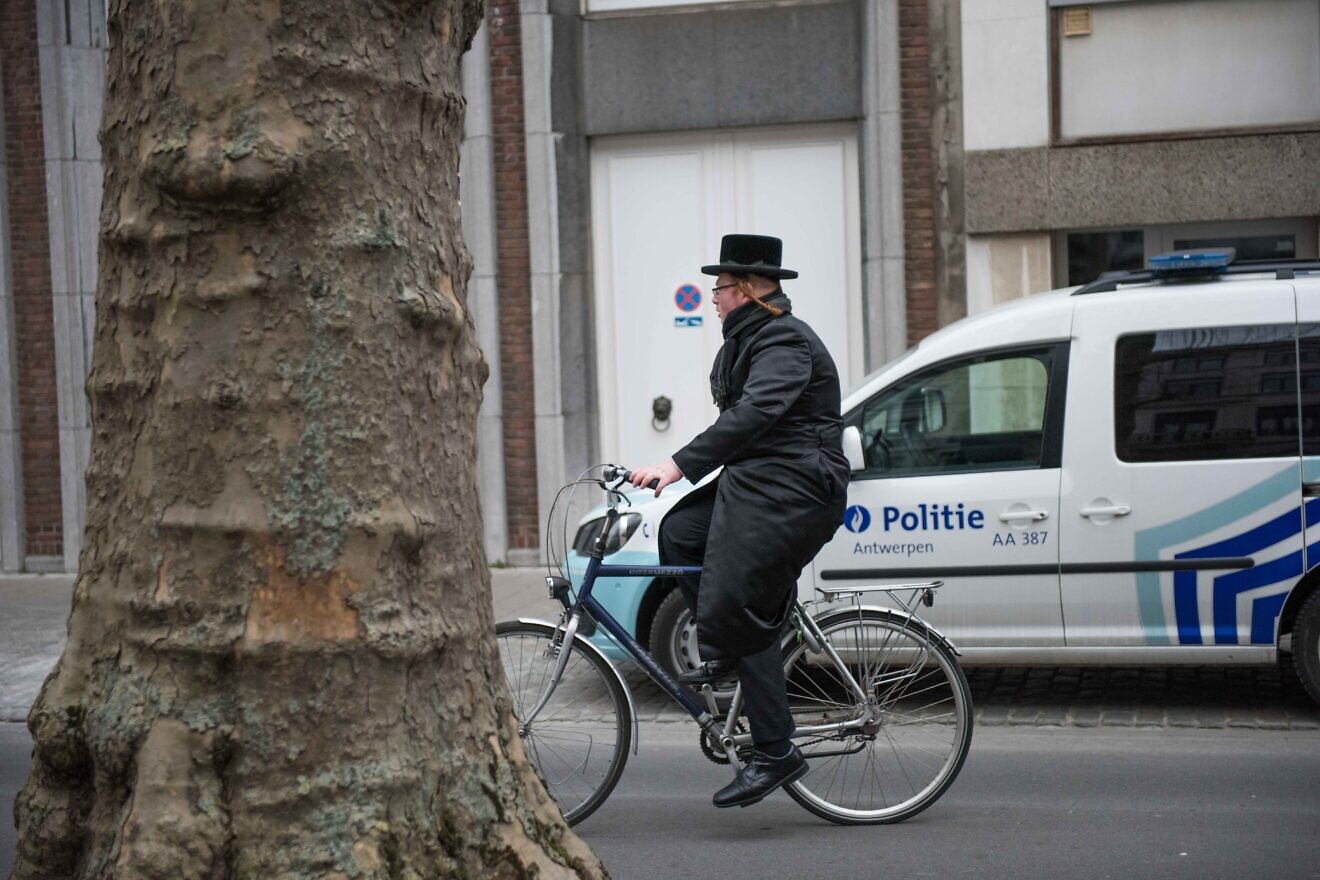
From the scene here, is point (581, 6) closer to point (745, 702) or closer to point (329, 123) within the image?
point (745, 702)

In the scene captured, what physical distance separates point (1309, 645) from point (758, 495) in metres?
3.20

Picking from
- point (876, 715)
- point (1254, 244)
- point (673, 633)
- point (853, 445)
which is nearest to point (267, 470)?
point (876, 715)

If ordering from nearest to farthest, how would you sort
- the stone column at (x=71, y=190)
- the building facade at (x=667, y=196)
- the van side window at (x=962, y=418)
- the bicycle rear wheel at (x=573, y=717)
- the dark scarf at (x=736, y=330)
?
1. the dark scarf at (x=736, y=330)
2. the bicycle rear wheel at (x=573, y=717)
3. the van side window at (x=962, y=418)
4. the building facade at (x=667, y=196)
5. the stone column at (x=71, y=190)

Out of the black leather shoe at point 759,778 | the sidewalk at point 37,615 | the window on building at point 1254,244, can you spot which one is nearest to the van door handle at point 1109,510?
the black leather shoe at point 759,778

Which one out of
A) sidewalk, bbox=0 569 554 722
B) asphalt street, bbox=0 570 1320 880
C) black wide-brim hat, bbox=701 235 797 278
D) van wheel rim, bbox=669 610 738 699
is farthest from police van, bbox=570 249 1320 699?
sidewalk, bbox=0 569 554 722

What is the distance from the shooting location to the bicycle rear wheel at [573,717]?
5324 millimetres

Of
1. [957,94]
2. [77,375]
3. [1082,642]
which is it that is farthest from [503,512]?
[1082,642]

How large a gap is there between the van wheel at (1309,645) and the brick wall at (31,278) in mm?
10134

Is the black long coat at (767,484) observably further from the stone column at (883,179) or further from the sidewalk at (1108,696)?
the stone column at (883,179)

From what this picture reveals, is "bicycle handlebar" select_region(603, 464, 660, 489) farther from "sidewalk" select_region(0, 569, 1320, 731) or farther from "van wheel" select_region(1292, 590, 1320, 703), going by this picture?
"van wheel" select_region(1292, 590, 1320, 703)

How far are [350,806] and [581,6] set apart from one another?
1054 cm

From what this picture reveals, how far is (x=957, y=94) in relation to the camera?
11.8 m

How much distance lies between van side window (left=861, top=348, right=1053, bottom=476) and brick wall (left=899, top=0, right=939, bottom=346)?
4.69 meters

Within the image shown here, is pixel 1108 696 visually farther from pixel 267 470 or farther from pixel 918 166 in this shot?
pixel 267 470
